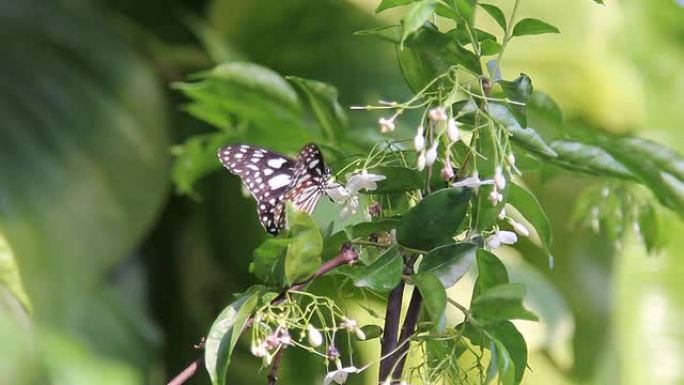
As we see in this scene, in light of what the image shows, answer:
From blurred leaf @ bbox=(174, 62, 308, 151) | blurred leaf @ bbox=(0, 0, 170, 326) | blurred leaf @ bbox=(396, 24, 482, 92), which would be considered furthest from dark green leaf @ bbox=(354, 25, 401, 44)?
blurred leaf @ bbox=(0, 0, 170, 326)

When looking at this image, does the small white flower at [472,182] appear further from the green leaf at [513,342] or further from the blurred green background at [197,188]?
the blurred green background at [197,188]

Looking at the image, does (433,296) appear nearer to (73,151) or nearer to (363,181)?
(363,181)

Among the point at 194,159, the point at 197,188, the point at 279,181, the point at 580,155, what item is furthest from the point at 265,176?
the point at 197,188

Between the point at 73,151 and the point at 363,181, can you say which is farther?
the point at 73,151

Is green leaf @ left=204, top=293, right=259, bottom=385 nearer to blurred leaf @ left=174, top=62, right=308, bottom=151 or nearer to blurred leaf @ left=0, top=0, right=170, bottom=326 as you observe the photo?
blurred leaf @ left=174, top=62, right=308, bottom=151

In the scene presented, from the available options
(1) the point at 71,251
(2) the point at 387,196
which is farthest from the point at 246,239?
(2) the point at 387,196

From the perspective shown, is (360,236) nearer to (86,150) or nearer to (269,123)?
(269,123)

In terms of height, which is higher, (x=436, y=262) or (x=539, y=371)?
(x=436, y=262)
